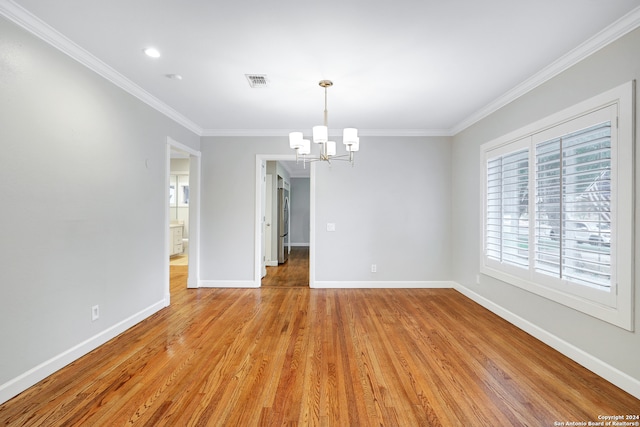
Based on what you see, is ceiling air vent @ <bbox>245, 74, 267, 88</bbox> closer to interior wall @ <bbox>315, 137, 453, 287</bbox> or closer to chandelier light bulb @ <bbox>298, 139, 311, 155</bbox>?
chandelier light bulb @ <bbox>298, 139, 311, 155</bbox>

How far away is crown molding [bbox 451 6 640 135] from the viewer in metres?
2.04

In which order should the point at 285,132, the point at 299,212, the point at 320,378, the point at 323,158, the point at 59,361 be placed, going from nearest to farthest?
the point at 320,378 < the point at 59,361 < the point at 323,158 < the point at 285,132 < the point at 299,212

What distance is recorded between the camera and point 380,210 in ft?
16.0

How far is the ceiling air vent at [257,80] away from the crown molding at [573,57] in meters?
2.69

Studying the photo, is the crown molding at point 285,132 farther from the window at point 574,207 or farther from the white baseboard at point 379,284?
the white baseboard at point 379,284

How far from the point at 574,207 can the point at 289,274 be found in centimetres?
461

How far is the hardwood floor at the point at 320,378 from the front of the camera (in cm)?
180

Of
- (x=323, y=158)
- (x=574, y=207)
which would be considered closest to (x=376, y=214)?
(x=323, y=158)

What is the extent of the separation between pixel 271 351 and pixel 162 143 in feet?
9.62

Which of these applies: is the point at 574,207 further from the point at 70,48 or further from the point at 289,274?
the point at 289,274

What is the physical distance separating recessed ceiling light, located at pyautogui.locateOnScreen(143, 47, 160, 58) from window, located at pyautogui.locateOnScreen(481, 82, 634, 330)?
362 centimetres

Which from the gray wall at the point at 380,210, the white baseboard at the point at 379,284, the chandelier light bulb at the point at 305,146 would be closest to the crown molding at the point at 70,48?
the gray wall at the point at 380,210

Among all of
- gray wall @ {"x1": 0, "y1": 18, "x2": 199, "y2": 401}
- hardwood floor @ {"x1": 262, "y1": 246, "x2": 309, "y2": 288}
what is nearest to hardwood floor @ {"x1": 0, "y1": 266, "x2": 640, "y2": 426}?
gray wall @ {"x1": 0, "y1": 18, "x2": 199, "y2": 401}

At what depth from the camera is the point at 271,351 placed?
103 inches
